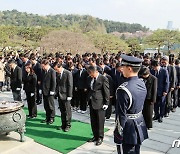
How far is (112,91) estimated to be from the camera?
21.8 feet

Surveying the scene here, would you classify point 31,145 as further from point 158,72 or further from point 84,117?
point 158,72

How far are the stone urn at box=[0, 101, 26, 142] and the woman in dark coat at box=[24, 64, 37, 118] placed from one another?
178 cm

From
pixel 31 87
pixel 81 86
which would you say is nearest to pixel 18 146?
pixel 31 87

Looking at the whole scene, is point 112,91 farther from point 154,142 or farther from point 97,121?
point 154,142

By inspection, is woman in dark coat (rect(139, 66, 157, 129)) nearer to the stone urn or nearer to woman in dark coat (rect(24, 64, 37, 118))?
the stone urn

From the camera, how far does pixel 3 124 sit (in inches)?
183

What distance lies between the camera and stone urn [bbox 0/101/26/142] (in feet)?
15.2

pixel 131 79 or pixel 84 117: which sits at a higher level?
pixel 131 79

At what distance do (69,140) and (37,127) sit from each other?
1.26 m

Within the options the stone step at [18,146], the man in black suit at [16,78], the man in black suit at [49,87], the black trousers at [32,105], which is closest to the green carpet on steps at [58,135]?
the stone step at [18,146]

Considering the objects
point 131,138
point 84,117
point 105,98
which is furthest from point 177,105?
point 131,138

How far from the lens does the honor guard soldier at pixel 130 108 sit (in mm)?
2980

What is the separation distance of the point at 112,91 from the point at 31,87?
2316 mm

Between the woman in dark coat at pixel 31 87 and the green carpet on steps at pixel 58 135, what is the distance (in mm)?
325
